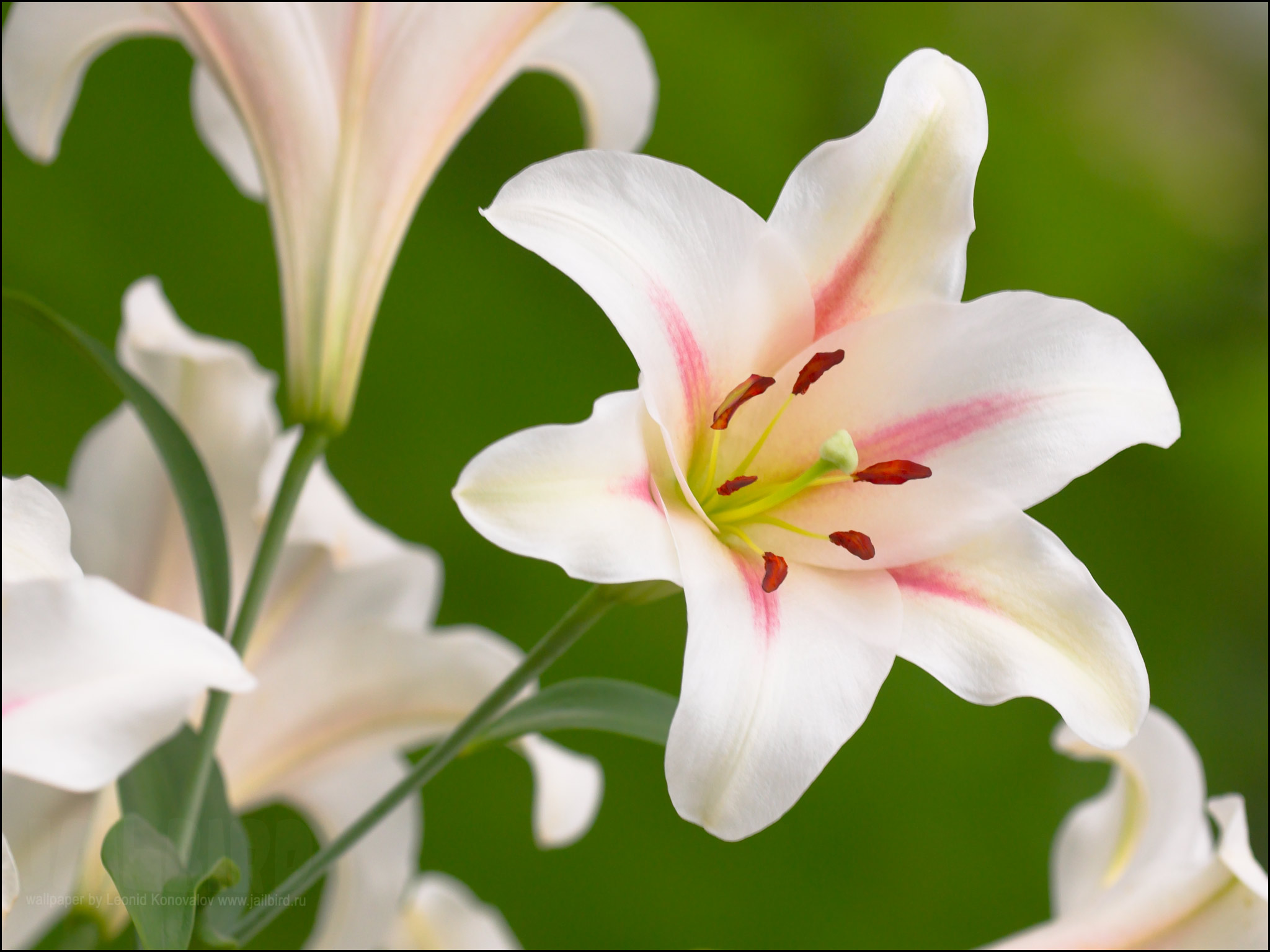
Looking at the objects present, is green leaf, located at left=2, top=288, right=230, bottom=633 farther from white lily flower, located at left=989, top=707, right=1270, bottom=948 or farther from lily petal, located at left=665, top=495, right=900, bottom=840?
white lily flower, located at left=989, top=707, right=1270, bottom=948

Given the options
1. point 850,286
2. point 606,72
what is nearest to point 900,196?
point 850,286

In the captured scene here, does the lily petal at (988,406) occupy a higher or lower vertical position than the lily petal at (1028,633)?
higher

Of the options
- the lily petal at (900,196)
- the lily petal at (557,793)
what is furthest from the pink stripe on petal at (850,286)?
the lily petal at (557,793)

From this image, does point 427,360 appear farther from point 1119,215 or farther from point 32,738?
point 32,738

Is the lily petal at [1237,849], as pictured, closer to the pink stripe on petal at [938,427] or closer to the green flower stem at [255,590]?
the pink stripe on petal at [938,427]

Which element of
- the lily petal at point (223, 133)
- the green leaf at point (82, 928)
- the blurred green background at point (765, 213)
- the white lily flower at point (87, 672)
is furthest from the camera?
the blurred green background at point (765, 213)

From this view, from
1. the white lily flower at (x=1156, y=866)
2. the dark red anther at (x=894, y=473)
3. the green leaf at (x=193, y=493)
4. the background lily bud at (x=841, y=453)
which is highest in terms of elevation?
the background lily bud at (x=841, y=453)

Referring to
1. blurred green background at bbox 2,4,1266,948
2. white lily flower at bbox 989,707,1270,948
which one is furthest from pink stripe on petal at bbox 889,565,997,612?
blurred green background at bbox 2,4,1266,948
